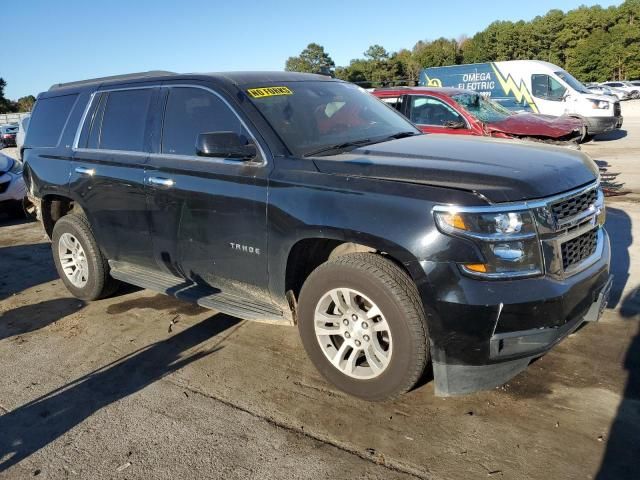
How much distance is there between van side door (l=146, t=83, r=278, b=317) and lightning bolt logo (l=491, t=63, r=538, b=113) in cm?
1625

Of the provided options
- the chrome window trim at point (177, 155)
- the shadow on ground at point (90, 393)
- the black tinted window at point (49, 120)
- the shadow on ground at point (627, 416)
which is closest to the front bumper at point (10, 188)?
the black tinted window at point (49, 120)

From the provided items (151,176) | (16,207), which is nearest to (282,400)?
(151,176)

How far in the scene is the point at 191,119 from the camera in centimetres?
416

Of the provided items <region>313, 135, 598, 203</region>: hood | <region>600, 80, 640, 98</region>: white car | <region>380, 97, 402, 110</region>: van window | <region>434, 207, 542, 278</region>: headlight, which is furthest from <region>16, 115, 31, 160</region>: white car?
<region>600, 80, 640, 98</region>: white car

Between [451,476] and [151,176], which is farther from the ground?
[151,176]

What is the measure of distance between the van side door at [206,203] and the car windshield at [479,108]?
649 cm

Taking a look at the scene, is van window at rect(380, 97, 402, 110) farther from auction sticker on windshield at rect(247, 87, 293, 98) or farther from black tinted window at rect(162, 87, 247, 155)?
black tinted window at rect(162, 87, 247, 155)

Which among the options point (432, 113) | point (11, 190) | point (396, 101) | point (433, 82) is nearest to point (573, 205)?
point (432, 113)

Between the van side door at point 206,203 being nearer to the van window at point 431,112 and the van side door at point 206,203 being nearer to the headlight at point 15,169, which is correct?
the van window at point 431,112

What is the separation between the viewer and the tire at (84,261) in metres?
5.07

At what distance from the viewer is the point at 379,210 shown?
3.00m

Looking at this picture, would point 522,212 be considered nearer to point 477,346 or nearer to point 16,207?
point 477,346

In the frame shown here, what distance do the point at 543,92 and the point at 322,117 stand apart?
16.2 meters

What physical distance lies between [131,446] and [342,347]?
4.30 ft
